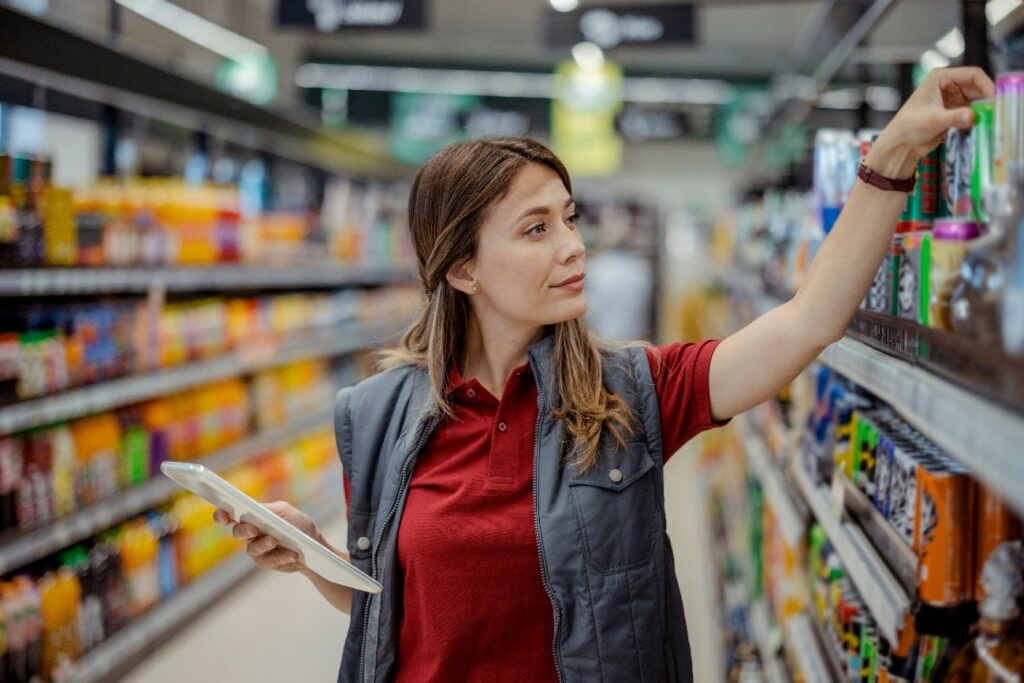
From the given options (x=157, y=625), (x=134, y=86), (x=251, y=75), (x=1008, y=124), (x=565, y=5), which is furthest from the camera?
(x=251, y=75)

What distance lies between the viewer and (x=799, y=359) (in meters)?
1.45

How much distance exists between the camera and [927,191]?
4.88 ft

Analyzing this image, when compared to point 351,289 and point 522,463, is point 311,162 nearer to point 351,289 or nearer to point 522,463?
point 351,289

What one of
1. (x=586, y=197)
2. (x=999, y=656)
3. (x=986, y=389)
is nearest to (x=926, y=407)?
(x=986, y=389)

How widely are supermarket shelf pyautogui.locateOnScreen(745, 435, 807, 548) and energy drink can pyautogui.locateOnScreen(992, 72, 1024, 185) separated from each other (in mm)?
1434

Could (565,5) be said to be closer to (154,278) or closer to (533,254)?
(154,278)

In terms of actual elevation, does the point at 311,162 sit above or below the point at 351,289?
above

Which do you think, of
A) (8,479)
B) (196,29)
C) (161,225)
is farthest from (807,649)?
(196,29)

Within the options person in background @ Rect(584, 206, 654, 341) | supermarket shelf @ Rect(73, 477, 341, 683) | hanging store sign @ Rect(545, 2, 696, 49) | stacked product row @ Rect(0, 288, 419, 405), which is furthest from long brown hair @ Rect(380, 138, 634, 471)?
person in background @ Rect(584, 206, 654, 341)

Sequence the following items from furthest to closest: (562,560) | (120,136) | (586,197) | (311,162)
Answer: (586,197) < (311,162) < (120,136) < (562,560)

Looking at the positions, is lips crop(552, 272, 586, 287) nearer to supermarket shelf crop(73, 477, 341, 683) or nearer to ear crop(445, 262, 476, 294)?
ear crop(445, 262, 476, 294)

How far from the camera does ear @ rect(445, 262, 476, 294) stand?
70.3 inches

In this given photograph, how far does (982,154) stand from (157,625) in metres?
3.94

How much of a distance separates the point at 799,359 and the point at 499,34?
34.4 ft
